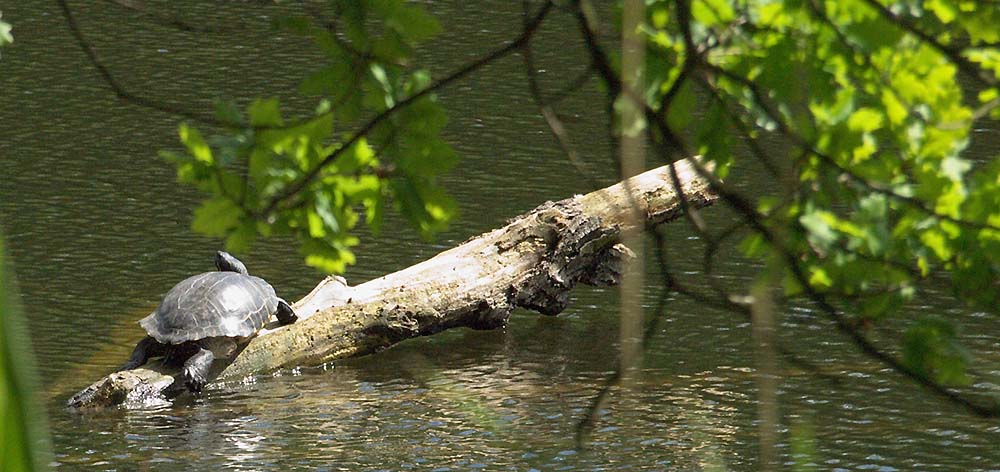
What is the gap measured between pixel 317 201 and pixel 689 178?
817 cm

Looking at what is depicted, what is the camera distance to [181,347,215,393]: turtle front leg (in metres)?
9.55

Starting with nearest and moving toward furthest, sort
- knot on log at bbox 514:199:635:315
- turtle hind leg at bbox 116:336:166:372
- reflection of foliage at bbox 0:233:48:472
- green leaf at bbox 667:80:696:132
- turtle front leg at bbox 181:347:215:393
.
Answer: reflection of foliage at bbox 0:233:48:472 → green leaf at bbox 667:80:696:132 → turtle front leg at bbox 181:347:215:393 → turtle hind leg at bbox 116:336:166:372 → knot on log at bbox 514:199:635:315

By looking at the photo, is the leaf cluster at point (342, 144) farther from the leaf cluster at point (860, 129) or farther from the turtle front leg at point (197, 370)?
the turtle front leg at point (197, 370)

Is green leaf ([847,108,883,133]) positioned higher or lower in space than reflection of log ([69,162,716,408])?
higher

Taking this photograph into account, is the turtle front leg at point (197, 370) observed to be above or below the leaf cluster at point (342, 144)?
below

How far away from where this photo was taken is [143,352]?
996cm

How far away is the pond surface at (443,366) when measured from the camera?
28.5ft

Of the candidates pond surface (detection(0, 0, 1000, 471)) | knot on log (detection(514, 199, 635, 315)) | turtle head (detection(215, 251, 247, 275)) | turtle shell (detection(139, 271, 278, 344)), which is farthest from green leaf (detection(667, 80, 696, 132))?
turtle head (detection(215, 251, 247, 275))

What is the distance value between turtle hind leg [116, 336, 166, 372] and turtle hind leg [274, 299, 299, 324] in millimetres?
826

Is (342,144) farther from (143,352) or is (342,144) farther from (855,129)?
(143,352)

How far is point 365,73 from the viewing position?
9.54 ft

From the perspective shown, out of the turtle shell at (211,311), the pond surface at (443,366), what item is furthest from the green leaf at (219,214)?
the turtle shell at (211,311)

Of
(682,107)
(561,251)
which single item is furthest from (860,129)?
(561,251)

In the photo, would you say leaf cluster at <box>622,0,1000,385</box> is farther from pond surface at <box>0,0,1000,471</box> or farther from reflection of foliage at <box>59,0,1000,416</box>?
pond surface at <box>0,0,1000,471</box>
